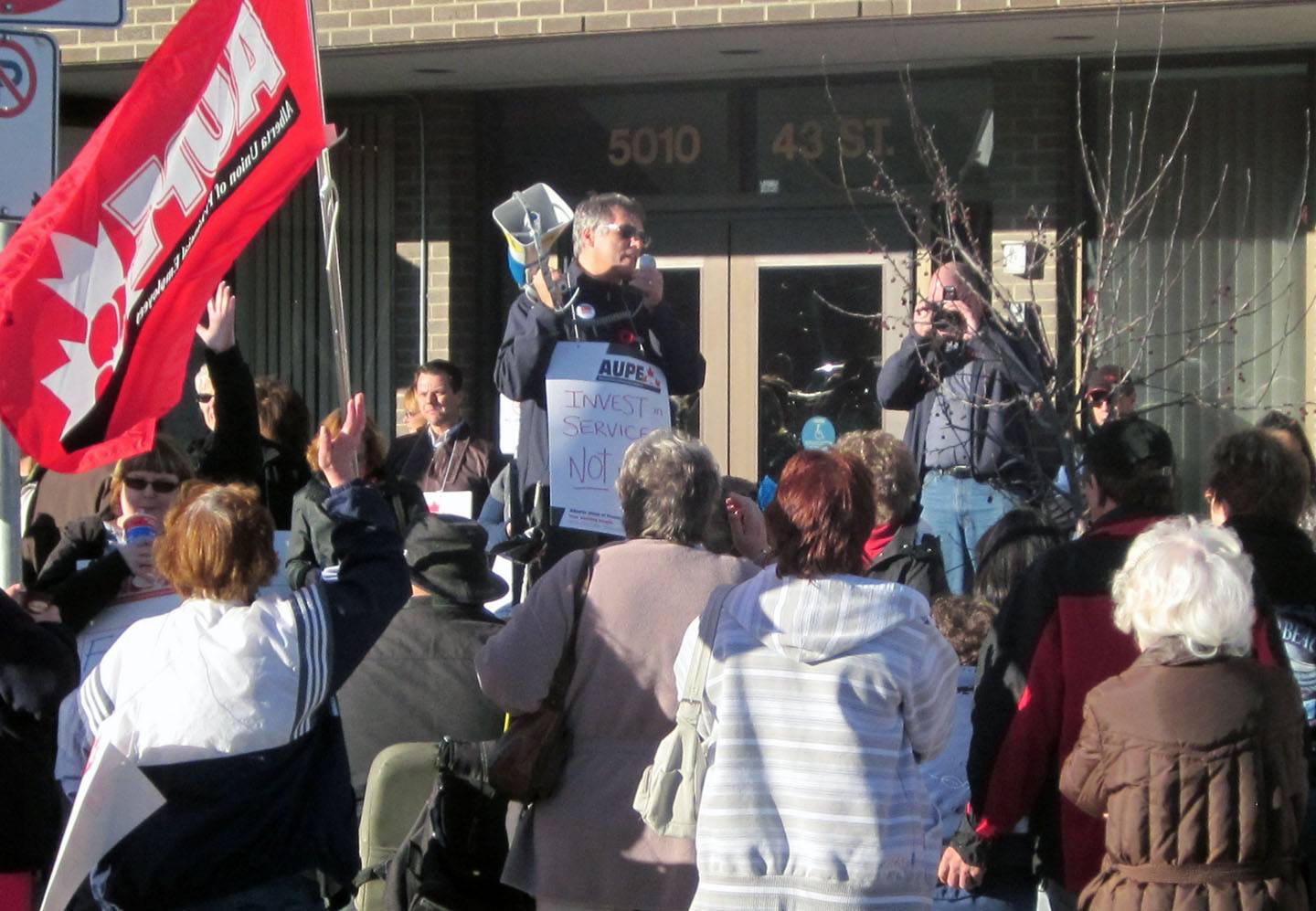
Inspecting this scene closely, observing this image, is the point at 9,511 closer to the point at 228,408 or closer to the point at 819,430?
the point at 228,408

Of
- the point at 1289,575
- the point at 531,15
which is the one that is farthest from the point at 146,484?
the point at 531,15

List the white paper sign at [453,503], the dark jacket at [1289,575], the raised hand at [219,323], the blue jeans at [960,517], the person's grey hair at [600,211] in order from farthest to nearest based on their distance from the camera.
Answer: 1. the white paper sign at [453,503]
2. the blue jeans at [960,517]
3. the person's grey hair at [600,211]
4. the raised hand at [219,323]
5. the dark jacket at [1289,575]

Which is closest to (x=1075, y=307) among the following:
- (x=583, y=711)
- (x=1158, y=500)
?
(x=1158, y=500)

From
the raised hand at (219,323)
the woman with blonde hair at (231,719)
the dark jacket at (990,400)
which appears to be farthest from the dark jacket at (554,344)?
the woman with blonde hair at (231,719)

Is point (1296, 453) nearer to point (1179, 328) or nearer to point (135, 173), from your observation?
point (135, 173)

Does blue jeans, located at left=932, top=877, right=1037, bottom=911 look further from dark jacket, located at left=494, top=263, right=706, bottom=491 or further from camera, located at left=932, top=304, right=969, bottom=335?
camera, located at left=932, top=304, right=969, bottom=335

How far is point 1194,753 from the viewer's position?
143 inches

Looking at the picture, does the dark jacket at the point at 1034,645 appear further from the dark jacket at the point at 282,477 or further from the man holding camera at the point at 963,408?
the dark jacket at the point at 282,477

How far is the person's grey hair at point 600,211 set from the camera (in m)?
5.53

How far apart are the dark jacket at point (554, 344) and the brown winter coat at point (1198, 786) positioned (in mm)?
2405

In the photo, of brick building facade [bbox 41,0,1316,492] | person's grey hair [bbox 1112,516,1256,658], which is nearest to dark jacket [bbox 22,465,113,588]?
person's grey hair [bbox 1112,516,1256,658]

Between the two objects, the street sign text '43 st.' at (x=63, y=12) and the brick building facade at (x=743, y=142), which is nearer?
the street sign text '43 st.' at (x=63, y=12)

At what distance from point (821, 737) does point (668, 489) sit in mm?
781

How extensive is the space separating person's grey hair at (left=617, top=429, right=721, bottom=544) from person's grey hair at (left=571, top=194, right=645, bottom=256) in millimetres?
1545
